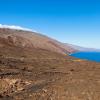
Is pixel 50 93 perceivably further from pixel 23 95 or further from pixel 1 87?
pixel 1 87

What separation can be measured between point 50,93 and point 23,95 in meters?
2.60

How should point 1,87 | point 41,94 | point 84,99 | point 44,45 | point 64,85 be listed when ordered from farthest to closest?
point 44,45, point 1,87, point 64,85, point 41,94, point 84,99

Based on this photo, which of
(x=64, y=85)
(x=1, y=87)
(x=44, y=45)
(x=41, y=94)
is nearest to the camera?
(x=41, y=94)

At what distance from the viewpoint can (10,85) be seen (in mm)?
30391

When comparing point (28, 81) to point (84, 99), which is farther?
point (28, 81)

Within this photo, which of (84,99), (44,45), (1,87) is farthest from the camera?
(44,45)

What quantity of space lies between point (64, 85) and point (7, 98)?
645 centimetres

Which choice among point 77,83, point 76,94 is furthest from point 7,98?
point 77,83

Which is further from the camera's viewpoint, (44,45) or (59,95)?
(44,45)

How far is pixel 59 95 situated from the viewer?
69.1 feet

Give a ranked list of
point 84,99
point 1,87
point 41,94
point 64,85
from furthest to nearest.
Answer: point 1,87
point 64,85
point 41,94
point 84,99

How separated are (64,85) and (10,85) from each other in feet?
29.2

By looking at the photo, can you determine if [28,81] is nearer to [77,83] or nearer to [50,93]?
[77,83]

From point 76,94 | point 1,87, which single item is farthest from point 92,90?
point 1,87
